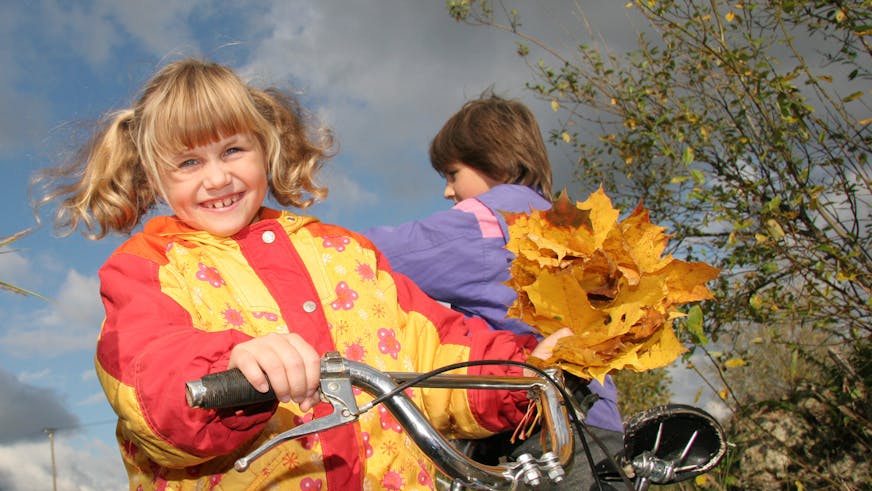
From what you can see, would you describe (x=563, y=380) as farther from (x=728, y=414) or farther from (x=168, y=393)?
(x=728, y=414)

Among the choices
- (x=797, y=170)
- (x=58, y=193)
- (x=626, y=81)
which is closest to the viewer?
(x=58, y=193)

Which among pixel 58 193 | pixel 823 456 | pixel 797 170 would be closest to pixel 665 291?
pixel 58 193

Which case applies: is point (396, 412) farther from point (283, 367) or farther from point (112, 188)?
point (112, 188)

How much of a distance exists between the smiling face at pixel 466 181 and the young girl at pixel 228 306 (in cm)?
112

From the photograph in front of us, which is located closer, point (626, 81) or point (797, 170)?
point (797, 170)

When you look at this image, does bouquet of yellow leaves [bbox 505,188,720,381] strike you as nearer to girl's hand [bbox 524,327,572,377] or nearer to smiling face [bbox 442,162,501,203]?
girl's hand [bbox 524,327,572,377]

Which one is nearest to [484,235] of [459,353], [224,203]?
[459,353]

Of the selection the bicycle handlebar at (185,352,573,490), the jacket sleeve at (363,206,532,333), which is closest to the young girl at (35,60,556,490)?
the bicycle handlebar at (185,352,573,490)

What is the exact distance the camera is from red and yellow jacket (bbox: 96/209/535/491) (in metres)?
1.47

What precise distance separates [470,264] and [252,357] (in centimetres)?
170

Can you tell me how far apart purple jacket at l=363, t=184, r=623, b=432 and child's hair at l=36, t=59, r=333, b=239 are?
18.2 inches

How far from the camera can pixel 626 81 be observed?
4.48m

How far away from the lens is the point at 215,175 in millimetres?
2164

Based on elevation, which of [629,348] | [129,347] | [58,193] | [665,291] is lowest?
[58,193]
